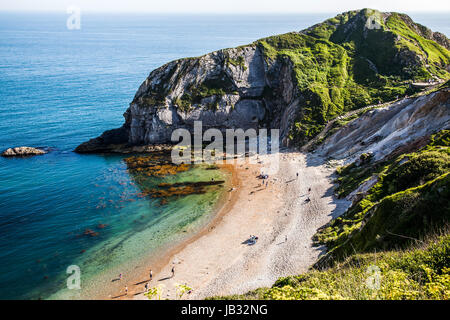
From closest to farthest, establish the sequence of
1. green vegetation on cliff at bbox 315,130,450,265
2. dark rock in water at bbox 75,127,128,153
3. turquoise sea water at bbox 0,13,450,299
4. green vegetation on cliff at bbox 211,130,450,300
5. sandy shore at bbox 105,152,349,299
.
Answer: green vegetation on cliff at bbox 211,130,450,300 < green vegetation on cliff at bbox 315,130,450,265 < sandy shore at bbox 105,152,349,299 < turquoise sea water at bbox 0,13,450,299 < dark rock in water at bbox 75,127,128,153

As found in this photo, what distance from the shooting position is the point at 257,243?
3694cm

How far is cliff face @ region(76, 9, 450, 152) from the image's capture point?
67.9 meters

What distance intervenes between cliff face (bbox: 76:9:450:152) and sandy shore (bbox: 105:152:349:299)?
18527 millimetres

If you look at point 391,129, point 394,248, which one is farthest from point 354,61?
point 394,248

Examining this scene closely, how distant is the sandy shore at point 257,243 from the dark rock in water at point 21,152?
42.0 metres

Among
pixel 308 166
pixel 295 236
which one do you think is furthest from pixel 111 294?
pixel 308 166

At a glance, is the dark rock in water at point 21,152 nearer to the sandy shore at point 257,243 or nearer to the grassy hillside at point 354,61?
the sandy shore at point 257,243

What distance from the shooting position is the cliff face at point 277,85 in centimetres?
6788

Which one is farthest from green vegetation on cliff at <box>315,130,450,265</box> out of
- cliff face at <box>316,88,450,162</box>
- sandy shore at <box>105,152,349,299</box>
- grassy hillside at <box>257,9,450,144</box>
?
grassy hillside at <box>257,9,450,144</box>

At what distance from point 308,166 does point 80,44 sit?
18973 centimetres

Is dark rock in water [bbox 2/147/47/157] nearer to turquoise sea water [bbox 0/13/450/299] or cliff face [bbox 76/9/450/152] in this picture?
turquoise sea water [bbox 0/13/450/299]

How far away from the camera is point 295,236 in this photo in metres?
36.3

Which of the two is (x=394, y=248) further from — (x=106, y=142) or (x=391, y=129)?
(x=106, y=142)

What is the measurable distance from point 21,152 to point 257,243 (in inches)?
2099
